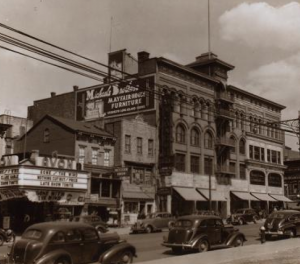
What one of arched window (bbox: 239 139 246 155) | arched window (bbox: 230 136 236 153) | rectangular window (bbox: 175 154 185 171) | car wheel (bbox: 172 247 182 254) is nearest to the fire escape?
arched window (bbox: 230 136 236 153)

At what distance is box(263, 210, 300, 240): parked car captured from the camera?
26156 millimetres

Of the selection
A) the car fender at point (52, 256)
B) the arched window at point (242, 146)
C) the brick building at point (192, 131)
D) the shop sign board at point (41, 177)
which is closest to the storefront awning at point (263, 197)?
the brick building at point (192, 131)

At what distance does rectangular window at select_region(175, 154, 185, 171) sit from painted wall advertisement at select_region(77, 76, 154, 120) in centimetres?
643

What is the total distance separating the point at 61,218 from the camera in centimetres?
3666

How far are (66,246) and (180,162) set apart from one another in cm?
3870

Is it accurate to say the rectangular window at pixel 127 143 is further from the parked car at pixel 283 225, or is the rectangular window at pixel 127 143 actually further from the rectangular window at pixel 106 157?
the parked car at pixel 283 225

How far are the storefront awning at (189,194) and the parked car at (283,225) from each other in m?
22.3

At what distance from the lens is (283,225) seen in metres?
26.3

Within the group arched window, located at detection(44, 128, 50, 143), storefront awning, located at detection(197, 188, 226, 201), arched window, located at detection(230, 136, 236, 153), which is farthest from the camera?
arched window, located at detection(230, 136, 236, 153)

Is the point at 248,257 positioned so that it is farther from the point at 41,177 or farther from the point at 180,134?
the point at 180,134

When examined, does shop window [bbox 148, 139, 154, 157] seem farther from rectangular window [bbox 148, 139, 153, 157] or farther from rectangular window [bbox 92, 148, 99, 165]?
rectangular window [bbox 92, 148, 99, 165]

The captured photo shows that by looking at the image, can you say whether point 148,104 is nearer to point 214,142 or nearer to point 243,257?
point 214,142

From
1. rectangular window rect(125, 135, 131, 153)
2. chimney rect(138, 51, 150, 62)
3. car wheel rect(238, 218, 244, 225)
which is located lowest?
car wheel rect(238, 218, 244, 225)

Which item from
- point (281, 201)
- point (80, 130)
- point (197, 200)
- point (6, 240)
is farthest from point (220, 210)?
point (6, 240)
